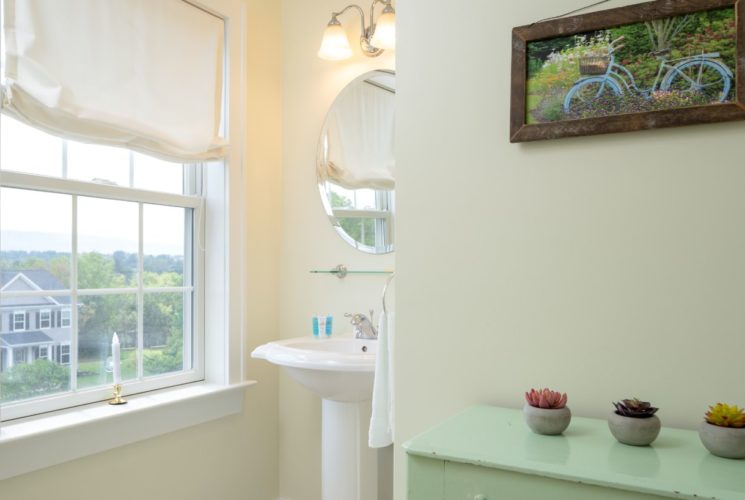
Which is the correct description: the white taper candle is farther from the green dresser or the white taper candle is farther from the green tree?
the green dresser

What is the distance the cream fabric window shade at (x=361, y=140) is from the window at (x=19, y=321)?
1.29m

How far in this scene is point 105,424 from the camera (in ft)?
6.85

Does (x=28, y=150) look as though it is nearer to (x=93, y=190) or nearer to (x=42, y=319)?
(x=93, y=190)

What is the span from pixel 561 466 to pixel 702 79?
0.85 m

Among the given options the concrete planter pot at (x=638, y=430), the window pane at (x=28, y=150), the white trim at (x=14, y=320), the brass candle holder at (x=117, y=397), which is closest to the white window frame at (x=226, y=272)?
the brass candle holder at (x=117, y=397)

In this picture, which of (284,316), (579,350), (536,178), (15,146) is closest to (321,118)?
(284,316)

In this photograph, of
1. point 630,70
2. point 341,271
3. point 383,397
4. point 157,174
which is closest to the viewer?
point 630,70

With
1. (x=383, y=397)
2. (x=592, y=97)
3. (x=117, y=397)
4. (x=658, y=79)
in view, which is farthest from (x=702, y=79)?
(x=117, y=397)

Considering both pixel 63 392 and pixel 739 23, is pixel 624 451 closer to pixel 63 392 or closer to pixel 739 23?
pixel 739 23

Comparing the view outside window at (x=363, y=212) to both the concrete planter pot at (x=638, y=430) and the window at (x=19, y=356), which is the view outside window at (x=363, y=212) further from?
the concrete planter pot at (x=638, y=430)

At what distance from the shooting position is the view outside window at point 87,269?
78.4 inches

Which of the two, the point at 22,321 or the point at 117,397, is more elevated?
the point at 22,321

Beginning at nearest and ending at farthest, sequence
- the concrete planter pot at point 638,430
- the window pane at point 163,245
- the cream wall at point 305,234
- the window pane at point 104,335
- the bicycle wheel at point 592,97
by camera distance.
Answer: the concrete planter pot at point 638,430 < the bicycle wheel at point 592,97 < the window pane at point 104,335 < the window pane at point 163,245 < the cream wall at point 305,234

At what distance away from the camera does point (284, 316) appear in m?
2.88
